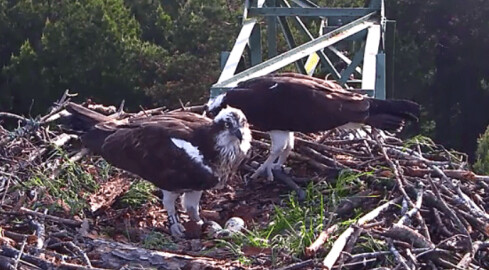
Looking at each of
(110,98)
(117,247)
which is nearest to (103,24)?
(110,98)

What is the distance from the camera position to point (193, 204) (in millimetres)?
5465

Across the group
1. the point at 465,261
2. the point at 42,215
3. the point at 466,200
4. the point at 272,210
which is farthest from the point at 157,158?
the point at 465,261

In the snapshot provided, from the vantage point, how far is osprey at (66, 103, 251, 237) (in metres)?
5.22

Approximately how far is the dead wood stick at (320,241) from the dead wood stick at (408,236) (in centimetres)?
28

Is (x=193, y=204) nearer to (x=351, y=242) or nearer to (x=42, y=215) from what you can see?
(x=42, y=215)

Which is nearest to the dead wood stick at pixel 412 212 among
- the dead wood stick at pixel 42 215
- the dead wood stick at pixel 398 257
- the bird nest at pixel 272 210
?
the bird nest at pixel 272 210

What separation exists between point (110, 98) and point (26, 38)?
3163mm

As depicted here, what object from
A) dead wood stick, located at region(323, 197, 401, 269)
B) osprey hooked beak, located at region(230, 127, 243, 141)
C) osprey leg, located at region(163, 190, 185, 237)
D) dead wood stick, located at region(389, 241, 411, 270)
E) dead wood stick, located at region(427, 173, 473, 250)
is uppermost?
osprey hooked beak, located at region(230, 127, 243, 141)

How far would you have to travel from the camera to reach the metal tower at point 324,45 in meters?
6.79

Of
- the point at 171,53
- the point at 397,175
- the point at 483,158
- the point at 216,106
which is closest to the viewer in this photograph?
the point at 397,175

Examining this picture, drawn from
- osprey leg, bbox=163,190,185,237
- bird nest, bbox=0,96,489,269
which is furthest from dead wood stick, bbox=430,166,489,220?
osprey leg, bbox=163,190,185,237

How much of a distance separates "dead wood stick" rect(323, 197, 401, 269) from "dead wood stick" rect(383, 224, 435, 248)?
18 cm

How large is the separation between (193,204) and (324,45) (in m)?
2.21

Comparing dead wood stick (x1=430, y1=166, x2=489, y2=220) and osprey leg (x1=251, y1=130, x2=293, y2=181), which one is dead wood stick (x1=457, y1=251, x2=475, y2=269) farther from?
osprey leg (x1=251, y1=130, x2=293, y2=181)
